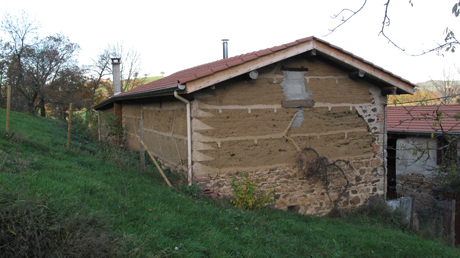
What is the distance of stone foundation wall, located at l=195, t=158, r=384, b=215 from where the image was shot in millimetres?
6664

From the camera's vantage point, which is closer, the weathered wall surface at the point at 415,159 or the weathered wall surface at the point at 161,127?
the weathered wall surface at the point at 161,127

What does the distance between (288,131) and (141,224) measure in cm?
433

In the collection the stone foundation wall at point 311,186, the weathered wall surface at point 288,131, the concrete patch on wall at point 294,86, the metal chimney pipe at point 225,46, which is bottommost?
the stone foundation wall at point 311,186

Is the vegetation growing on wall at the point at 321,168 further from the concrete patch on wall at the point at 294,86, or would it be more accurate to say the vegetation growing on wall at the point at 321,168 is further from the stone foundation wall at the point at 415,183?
the stone foundation wall at the point at 415,183

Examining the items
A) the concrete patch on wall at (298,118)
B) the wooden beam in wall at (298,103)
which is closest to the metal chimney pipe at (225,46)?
the wooden beam in wall at (298,103)

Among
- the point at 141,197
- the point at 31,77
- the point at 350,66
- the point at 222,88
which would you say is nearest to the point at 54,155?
the point at 141,197

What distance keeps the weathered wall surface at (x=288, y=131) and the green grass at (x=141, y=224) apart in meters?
0.81

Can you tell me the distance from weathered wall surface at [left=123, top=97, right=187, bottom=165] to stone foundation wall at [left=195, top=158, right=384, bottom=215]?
1131 mm

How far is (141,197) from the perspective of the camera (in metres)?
5.07

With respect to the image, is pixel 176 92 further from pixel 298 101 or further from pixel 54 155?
pixel 54 155

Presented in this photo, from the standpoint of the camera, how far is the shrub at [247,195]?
20.6ft

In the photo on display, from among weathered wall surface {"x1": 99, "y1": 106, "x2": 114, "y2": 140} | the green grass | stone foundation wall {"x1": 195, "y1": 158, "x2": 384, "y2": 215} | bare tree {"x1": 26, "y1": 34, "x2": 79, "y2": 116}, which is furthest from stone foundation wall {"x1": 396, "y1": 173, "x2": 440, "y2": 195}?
bare tree {"x1": 26, "y1": 34, "x2": 79, "y2": 116}

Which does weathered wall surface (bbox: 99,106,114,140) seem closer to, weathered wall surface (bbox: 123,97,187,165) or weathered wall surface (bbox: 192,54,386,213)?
weathered wall surface (bbox: 123,97,187,165)

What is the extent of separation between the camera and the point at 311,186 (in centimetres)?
757
